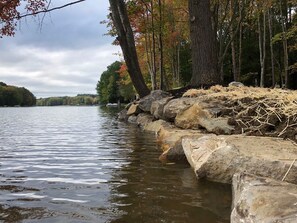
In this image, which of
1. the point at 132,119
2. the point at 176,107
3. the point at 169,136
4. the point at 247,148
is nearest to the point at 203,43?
the point at 176,107

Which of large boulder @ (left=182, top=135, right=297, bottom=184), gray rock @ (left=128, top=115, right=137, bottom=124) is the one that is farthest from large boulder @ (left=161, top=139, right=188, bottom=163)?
gray rock @ (left=128, top=115, right=137, bottom=124)

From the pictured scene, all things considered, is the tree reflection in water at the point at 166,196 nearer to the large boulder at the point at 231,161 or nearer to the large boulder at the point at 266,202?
the large boulder at the point at 231,161

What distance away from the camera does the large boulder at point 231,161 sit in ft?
13.7

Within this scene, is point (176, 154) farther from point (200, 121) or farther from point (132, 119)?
point (132, 119)

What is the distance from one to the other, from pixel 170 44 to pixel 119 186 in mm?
31700

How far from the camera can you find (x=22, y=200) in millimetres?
4289

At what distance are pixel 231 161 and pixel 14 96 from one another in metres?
122

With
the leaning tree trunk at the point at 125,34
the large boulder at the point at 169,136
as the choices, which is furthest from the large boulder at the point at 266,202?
the leaning tree trunk at the point at 125,34

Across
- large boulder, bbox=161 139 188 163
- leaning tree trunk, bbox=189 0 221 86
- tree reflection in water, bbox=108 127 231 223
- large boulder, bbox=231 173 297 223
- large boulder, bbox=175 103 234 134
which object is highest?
leaning tree trunk, bbox=189 0 221 86

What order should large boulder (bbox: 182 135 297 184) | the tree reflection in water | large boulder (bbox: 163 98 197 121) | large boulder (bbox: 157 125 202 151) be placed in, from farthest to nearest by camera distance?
large boulder (bbox: 163 98 197 121)
large boulder (bbox: 157 125 202 151)
large boulder (bbox: 182 135 297 184)
the tree reflection in water

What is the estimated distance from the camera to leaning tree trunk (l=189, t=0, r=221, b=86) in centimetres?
1180

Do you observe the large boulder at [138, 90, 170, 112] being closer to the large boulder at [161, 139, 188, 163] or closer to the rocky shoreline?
the rocky shoreline

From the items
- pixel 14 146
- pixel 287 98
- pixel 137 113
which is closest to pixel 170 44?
pixel 137 113

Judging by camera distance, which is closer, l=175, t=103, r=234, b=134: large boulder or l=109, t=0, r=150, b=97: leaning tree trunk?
l=175, t=103, r=234, b=134: large boulder
